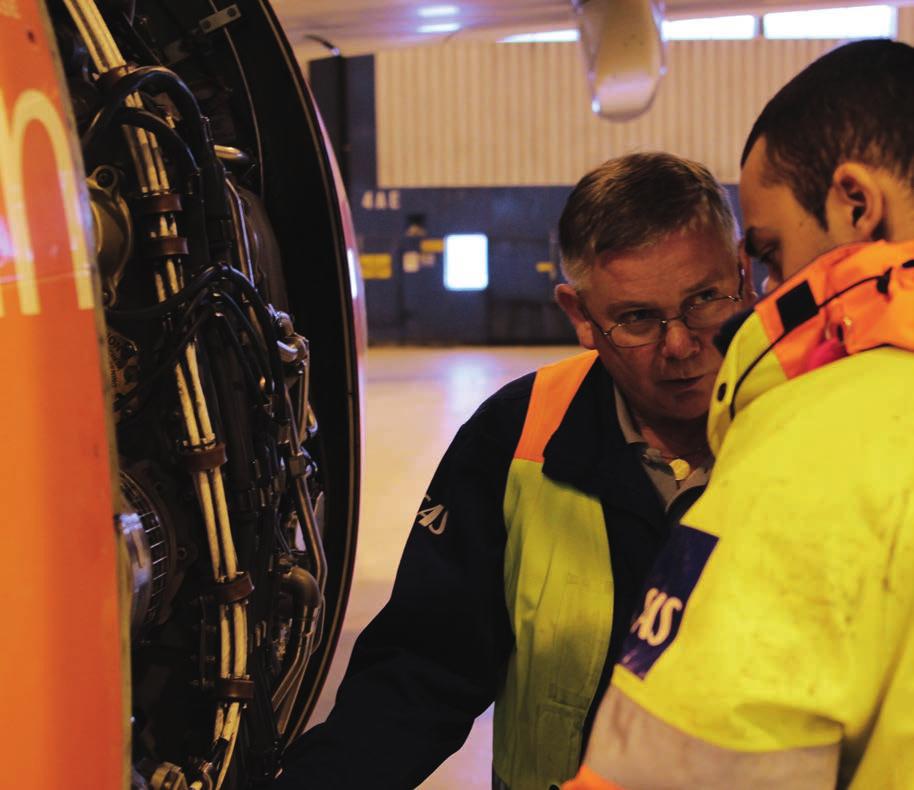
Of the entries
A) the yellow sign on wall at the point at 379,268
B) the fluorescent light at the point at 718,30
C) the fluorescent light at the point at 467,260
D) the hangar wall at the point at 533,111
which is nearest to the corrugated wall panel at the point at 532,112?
the hangar wall at the point at 533,111

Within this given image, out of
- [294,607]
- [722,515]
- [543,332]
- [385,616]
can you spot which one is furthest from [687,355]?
[543,332]

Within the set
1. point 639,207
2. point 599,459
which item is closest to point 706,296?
point 639,207

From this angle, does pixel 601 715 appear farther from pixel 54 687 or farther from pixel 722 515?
pixel 54 687

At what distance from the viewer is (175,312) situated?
4.81ft

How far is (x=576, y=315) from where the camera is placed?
60.9 inches

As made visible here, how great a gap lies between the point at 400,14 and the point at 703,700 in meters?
6.50

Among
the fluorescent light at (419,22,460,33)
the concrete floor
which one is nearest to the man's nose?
the concrete floor

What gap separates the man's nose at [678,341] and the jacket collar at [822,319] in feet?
1.88

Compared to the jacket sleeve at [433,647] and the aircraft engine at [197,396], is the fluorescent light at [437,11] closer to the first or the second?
the aircraft engine at [197,396]

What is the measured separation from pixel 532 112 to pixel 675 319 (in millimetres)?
13183

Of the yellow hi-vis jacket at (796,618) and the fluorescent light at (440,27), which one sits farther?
the fluorescent light at (440,27)

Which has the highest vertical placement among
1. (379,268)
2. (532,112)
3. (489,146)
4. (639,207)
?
(639,207)

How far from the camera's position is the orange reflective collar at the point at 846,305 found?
72cm

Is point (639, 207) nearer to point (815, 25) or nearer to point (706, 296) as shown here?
point (706, 296)
